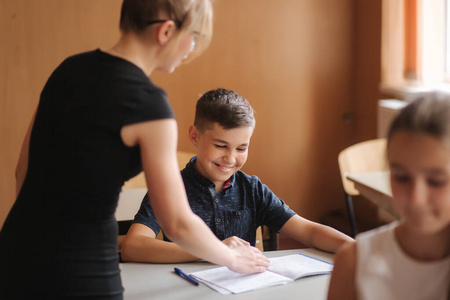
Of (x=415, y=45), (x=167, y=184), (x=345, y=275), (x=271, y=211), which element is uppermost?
(x=415, y=45)

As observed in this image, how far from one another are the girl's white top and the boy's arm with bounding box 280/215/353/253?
2.44 ft

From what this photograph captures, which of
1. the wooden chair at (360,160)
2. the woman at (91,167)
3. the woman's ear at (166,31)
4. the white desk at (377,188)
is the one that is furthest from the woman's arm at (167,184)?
the wooden chair at (360,160)

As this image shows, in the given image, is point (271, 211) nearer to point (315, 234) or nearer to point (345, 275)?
point (315, 234)

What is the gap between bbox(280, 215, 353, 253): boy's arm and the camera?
166 cm

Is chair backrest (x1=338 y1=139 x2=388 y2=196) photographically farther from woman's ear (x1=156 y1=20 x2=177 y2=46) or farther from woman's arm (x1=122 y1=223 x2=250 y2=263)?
woman's ear (x1=156 y1=20 x2=177 y2=46)

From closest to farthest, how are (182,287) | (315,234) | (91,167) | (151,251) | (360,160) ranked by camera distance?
(91,167)
(182,287)
(151,251)
(315,234)
(360,160)

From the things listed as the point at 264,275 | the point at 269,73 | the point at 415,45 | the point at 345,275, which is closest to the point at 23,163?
the point at 264,275

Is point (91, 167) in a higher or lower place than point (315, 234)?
higher

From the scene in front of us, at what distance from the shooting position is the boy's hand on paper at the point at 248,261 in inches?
54.4

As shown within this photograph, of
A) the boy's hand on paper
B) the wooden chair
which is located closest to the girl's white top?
the boy's hand on paper

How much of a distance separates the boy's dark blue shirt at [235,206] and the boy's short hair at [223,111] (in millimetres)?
180

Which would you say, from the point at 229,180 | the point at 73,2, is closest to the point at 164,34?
the point at 229,180

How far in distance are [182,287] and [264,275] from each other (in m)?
0.22

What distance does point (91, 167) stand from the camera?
1.03m
